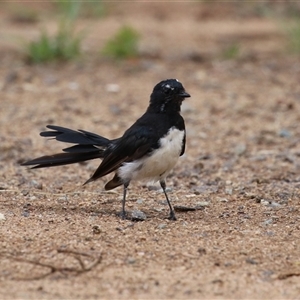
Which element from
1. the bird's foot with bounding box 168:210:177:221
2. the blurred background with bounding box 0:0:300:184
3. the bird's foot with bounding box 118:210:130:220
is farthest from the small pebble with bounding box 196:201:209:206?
the blurred background with bounding box 0:0:300:184

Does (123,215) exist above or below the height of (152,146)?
below

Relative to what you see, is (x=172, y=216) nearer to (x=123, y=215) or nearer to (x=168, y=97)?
(x=123, y=215)

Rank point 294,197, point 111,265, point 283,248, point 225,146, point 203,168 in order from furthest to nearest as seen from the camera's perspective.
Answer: point 225,146 < point 203,168 < point 294,197 < point 283,248 < point 111,265

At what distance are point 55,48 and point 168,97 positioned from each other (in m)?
5.93

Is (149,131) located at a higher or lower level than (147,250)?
higher

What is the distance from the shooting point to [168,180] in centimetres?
747

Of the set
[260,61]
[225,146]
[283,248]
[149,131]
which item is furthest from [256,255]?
[260,61]

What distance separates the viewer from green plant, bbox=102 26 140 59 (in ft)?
38.3

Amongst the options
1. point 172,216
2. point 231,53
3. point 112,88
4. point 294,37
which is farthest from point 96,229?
point 294,37

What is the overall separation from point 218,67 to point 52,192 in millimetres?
5693

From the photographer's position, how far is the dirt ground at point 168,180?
4719mm

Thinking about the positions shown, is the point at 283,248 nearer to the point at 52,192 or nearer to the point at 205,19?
the point at 52,192

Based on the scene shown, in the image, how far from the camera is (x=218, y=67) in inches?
472

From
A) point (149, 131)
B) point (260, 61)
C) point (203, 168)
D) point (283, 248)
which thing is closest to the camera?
point (283, 248)
